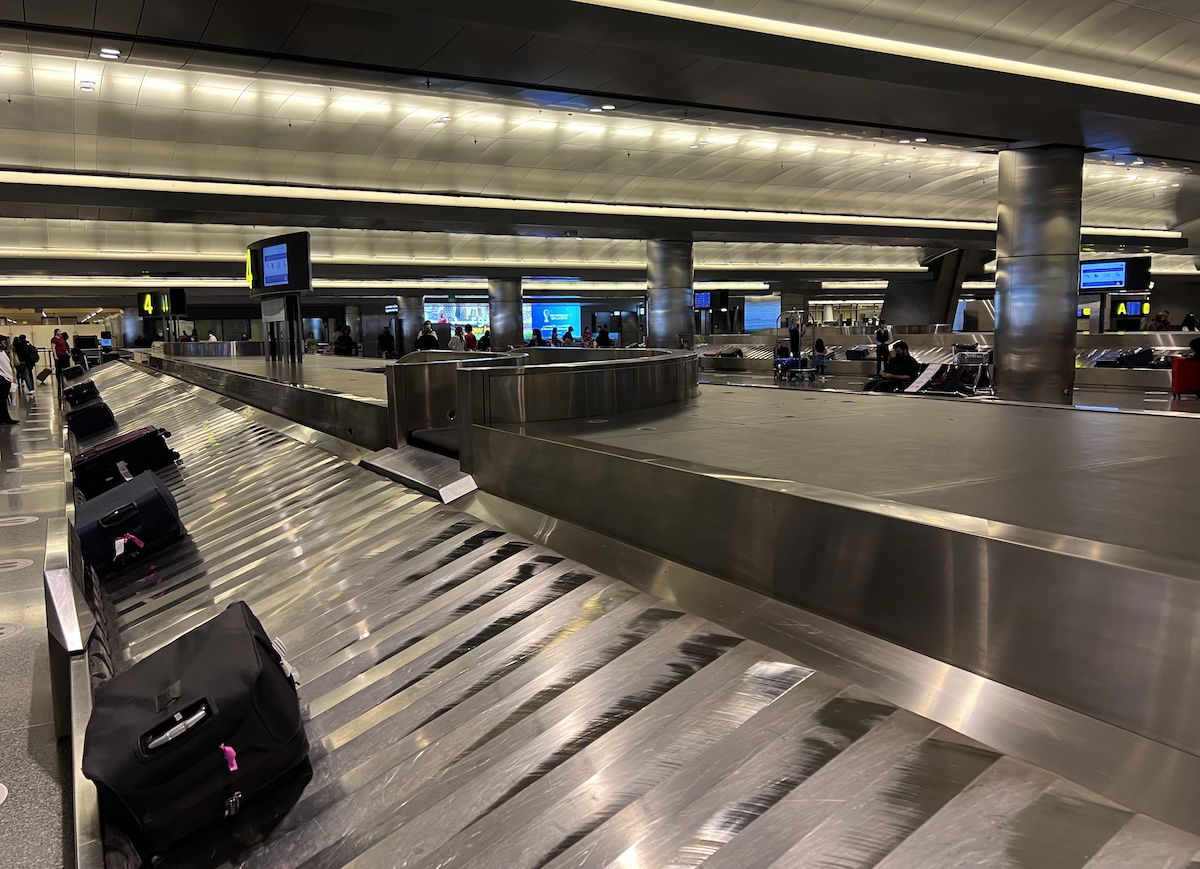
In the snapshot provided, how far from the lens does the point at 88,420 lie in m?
9.32

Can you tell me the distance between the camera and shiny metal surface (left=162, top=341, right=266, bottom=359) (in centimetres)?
1741

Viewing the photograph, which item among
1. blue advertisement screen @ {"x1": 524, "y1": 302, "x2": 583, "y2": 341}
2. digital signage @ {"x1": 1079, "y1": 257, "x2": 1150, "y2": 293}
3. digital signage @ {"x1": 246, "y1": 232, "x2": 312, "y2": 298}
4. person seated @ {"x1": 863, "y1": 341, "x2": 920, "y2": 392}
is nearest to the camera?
digital signage @ {"x1": 246, "y1": 232, "x2": 312, "y2": 298}

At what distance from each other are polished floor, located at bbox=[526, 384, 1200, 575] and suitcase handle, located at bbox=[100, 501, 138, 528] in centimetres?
202

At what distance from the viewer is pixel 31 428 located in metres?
12.8

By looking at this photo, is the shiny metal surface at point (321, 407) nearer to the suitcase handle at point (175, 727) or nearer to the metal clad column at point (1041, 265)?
the suitcase handle at point (175, 727)

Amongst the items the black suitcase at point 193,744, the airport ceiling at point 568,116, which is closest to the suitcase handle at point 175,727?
the black suitcase at point 193,744

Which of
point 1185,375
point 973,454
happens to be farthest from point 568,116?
point 973,454

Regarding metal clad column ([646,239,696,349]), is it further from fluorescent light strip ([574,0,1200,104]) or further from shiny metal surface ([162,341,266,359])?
fluorescent light strip ([574,0,1200,104])

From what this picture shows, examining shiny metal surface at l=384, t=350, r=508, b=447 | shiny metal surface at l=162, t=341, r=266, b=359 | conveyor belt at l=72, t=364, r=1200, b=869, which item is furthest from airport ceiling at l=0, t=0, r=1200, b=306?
conveyor belt at l=72, t=364, r=1200, b=869

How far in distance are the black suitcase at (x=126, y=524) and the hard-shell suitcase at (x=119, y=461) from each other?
1426mm

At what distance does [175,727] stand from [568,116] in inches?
507

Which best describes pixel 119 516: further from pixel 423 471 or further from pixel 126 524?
pixel 423 471

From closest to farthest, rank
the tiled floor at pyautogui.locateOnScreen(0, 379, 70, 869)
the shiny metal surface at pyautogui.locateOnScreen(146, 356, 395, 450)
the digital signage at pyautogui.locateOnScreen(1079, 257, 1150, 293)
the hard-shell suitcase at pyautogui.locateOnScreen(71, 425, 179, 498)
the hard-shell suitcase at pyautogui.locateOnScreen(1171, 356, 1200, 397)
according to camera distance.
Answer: the tiled floor at pyautogui.locateOnScreen(0, 379, 70, 869)
the shiny metal surface at pyautogui.locateOnScreen(146, 356, 395, 450)
the hard-shell suitcase at pyautogui.locateOnScreen(71, 425, 179, 498)
the hard-shell suitcase at pyautogui.locateOnScreen(1171, 356, 1200, 397)
the digital signage at pyautogui.locateOnScreen(1079, 257, 1150, 293)

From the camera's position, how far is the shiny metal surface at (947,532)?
1557mm
